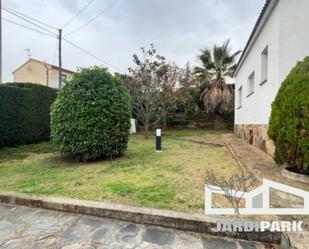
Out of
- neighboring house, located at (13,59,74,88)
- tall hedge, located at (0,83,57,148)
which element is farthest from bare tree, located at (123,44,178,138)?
neighboring house, located at (13,59,74,88)

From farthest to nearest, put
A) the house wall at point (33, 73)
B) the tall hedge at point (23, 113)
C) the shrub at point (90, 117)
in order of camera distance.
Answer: the house wall at point (33, 73), the tall hedge at point (23, 113), the shrub at point (90, 117)

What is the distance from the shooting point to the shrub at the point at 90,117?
18.0 ft

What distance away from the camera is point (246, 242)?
226cm

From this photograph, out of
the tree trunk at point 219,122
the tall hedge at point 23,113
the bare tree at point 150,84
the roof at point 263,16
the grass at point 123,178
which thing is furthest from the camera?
the tree trunk at point 219,122

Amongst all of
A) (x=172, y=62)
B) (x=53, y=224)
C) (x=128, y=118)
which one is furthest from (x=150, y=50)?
(x=53, y=224)

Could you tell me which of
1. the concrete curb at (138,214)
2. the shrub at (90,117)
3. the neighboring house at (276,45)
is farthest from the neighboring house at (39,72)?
the concrete curb at (138,214)

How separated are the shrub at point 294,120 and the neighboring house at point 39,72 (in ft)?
82.0

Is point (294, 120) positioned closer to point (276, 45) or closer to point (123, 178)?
point (276, 45)

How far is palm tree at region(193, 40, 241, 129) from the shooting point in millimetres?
16594

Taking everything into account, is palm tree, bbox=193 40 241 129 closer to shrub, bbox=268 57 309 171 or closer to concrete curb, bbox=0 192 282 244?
shrub, bbox=268 57 309 171

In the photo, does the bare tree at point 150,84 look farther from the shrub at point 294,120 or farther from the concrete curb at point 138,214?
the concrete curb at point 138,214

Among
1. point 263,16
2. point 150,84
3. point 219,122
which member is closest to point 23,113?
point 150,84

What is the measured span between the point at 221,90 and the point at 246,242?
1526 centimetres

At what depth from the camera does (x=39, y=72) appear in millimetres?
26562
